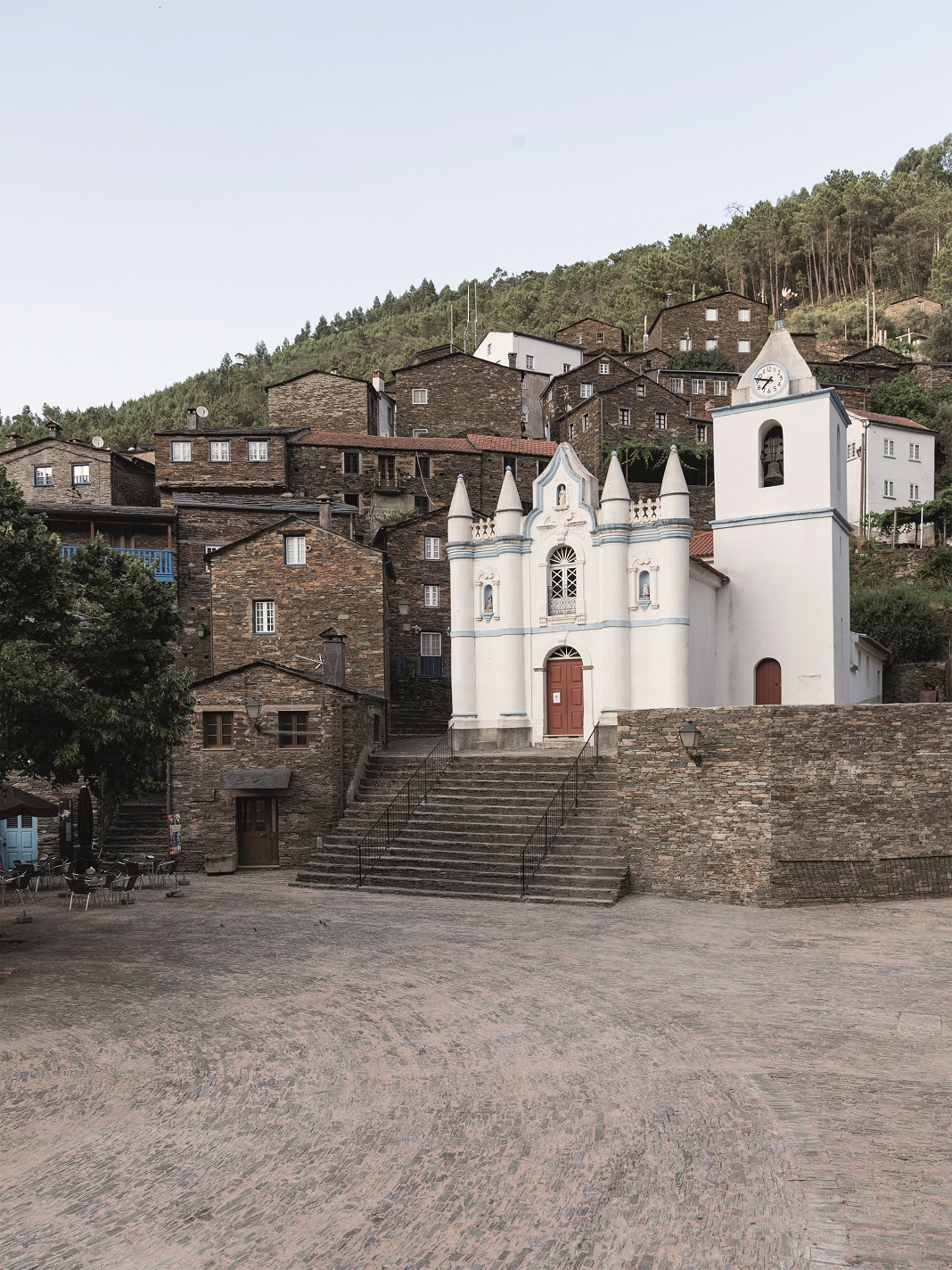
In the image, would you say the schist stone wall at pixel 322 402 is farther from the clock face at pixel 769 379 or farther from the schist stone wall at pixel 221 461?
the clock face at pixel 769 379

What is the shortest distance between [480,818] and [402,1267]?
632 inches

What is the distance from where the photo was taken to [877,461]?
169 ft

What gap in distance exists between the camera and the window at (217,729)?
2494 cm

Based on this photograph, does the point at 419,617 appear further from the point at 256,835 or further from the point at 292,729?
the point at 256,835

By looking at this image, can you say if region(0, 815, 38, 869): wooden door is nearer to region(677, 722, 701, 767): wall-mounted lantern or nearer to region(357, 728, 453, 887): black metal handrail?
Answer: region(357, 728, 453, 887): black metal handrail

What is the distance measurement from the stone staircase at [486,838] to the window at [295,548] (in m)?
9.92

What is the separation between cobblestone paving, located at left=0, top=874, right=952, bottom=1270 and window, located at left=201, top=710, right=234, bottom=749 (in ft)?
28.5

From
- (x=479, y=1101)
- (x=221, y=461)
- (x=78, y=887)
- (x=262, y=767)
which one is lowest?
(x=78, y=887)

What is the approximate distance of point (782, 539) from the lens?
27938 mm

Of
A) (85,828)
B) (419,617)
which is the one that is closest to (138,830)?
(85,828)

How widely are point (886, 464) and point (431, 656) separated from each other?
28002 mm

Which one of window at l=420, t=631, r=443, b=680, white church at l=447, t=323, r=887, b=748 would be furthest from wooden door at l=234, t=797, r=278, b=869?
window at l=420, t=631, r=443, b=680

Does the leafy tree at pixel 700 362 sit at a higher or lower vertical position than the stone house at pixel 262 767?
higher

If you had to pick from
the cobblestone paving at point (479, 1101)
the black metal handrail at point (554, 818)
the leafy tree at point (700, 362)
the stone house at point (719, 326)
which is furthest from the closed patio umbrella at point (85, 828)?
the stone house at point (719, 326)
